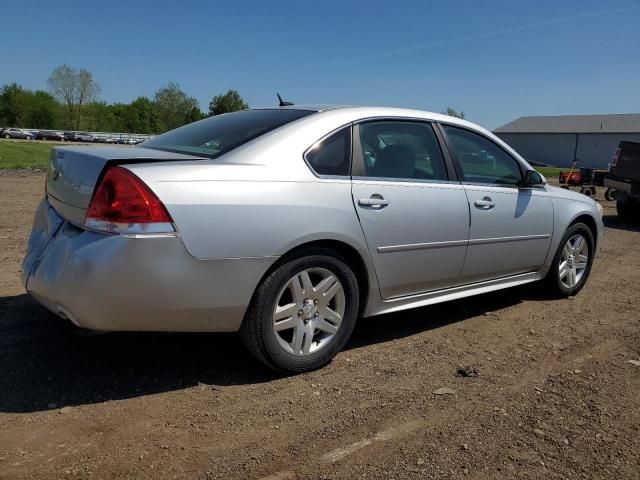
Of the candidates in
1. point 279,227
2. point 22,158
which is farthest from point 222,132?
point 22,158

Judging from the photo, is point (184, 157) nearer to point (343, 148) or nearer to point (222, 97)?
point (343, 148)

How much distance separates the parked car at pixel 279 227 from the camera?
2859mm

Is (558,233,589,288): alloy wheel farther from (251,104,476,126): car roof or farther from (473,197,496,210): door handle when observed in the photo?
(251,104,476,126): car roof

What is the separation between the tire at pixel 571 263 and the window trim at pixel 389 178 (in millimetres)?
1662

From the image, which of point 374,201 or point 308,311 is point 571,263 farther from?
point 308,311

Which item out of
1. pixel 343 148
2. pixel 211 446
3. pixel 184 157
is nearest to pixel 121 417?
pixel 211 446

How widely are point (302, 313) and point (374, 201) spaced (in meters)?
0.84

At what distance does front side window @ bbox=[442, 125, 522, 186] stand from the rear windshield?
4.19 feet

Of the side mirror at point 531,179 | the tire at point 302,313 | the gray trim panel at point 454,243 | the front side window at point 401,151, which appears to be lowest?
the tire at point 302,313

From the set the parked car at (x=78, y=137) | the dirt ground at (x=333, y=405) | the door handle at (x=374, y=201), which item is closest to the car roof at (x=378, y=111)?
the door handle at (x=374, y=201)

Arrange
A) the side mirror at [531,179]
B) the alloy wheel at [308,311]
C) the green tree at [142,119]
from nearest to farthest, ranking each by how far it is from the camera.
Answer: the alloy wheel at [308,311], the side mirror at [531,179], the green tree at [142,119]

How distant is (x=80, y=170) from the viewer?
3.10 meters

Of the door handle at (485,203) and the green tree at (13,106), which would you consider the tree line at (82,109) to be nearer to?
the green tree at (13,106)

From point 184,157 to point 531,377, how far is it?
2.49m
